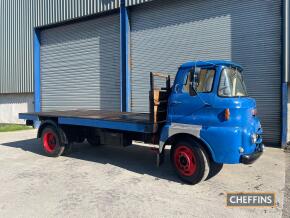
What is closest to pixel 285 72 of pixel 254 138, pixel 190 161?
pixel 254 138

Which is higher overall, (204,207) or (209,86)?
(209,86)

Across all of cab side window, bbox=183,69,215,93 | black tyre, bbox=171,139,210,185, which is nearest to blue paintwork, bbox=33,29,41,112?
black tyre, bbox=171,139,210,185

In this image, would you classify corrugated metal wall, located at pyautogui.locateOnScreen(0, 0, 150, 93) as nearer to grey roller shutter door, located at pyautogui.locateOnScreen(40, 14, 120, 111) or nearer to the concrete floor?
grey roller shutter door, located at pyautogui.locateOnScreen(40, 14, 120, 111)

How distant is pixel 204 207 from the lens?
480cm

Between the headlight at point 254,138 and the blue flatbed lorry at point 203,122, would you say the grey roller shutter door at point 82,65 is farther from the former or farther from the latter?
the headlight at point 254,138

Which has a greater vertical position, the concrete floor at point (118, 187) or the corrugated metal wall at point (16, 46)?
the corrugated metal wall at point (16, 46)

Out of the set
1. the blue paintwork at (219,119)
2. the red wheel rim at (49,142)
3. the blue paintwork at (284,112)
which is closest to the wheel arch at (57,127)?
the red wheel rim at (49,142)

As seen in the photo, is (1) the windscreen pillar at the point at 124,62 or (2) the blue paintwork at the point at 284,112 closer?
(2) the blue paintwork at the point at 284,112

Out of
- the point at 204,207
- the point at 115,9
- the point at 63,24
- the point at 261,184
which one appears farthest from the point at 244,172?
the point at 63,24

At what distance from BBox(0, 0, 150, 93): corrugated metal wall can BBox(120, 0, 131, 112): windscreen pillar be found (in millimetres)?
2939

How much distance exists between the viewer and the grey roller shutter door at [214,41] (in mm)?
9812

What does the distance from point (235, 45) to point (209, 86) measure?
17.5 ft

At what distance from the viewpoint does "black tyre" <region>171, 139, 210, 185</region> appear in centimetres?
573

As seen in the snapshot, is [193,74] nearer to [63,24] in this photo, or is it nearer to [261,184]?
[261,184]
